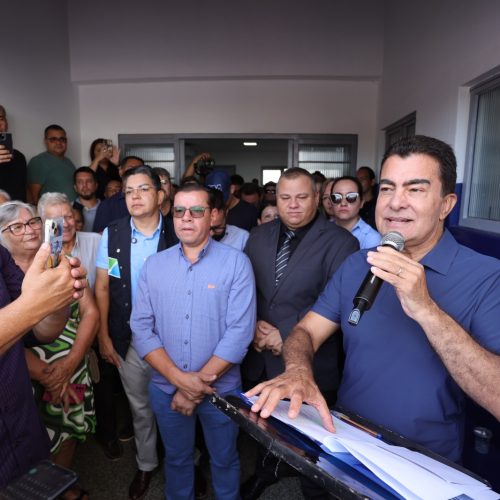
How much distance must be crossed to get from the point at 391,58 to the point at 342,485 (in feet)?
19.2

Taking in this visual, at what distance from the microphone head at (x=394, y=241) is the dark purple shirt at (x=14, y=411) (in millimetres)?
1176

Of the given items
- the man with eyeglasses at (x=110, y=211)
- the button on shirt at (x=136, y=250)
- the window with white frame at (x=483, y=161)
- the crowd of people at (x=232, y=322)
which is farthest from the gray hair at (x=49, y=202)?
the window with white frame at (x=483, y=161)

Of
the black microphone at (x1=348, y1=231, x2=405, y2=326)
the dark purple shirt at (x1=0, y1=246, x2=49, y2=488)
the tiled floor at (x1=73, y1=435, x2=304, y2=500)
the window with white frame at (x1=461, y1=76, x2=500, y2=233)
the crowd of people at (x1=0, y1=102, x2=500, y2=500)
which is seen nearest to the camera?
the black microphone at (x1=348, y1=231, x2=405, y2=326)

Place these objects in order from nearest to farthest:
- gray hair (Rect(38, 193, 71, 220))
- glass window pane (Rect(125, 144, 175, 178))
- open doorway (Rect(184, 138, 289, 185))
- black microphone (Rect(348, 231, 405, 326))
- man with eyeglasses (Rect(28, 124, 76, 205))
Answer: black microphone (Rect(348, 231, 405, 326))
gray hair (Rect(38, 193, 71, 220))
man with eyeglasses (Rect(28, 124, 76, 205))
glass window pane (Rect(125, 144, 175, 178))
open doorway (Rect(184, 138, 289, 185))

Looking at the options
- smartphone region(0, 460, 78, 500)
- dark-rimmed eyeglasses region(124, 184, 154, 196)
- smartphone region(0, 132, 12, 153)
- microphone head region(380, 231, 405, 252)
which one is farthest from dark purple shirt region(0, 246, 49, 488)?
smartphone region(0, 132, 12, 153)

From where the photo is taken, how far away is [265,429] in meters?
0.75

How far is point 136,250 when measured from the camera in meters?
2.29

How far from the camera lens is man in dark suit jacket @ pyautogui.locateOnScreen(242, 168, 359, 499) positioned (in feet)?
6.58

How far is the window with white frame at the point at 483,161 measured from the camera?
3137 millimetres

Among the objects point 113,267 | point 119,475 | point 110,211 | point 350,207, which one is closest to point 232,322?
point 113,267

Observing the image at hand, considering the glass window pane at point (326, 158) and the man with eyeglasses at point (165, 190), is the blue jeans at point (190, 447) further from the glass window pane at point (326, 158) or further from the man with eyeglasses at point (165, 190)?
the glass window pane at point (326, 158)

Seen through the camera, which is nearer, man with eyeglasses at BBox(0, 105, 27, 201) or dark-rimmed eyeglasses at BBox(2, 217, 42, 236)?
dark-rimmed eyeglasses at BBox(2, 217, 42, 236)

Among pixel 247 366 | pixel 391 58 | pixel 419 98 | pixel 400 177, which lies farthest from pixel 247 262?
pixel 391 58

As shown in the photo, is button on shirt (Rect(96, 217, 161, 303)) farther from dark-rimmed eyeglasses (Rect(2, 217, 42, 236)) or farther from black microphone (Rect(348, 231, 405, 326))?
black microphone (Rect(348, 231, 405, 326))
